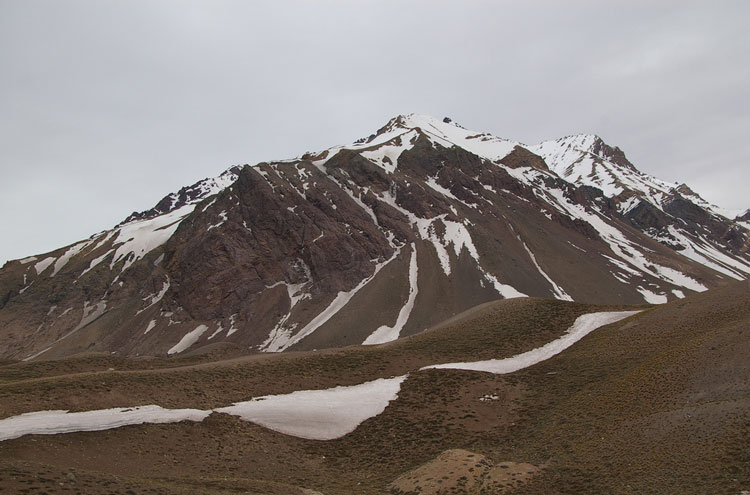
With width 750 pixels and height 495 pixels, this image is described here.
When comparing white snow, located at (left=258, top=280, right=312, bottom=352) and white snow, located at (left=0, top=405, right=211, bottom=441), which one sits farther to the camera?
white snow, located at (left=258, top=280, right=312, bottom=352)

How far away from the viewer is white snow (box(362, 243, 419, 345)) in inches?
4902

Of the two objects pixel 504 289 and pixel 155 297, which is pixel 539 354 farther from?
pixel 155 297

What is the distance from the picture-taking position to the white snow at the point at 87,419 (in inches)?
1104

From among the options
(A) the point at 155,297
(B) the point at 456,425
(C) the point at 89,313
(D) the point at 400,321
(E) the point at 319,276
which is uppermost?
(A) the point at 155,297

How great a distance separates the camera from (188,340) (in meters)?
142

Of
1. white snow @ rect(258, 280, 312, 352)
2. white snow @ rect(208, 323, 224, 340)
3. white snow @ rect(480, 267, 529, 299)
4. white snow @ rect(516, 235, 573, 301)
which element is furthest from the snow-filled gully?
white snow @ rect(208, 323, 224, 340)

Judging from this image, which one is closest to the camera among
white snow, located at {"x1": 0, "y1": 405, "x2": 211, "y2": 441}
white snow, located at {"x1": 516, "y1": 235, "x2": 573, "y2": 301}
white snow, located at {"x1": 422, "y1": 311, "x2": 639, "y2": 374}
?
white snow, located at {"x1": 0, "y1": 405, "x2": 211, "y2": 441}

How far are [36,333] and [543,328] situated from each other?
19047 cm

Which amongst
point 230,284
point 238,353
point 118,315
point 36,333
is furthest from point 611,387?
point 36,333

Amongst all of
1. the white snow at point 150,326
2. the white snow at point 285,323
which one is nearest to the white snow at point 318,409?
the white snow at point 285,323

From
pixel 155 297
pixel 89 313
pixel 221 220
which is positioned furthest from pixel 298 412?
pixel 89 313

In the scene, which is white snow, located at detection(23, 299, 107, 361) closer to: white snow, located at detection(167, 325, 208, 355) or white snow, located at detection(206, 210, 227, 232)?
white snow, located at detection(206, 210, 227, 232)

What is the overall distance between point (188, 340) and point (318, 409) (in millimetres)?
116261

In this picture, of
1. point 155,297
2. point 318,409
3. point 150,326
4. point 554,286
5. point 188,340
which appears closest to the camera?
point 318,409
